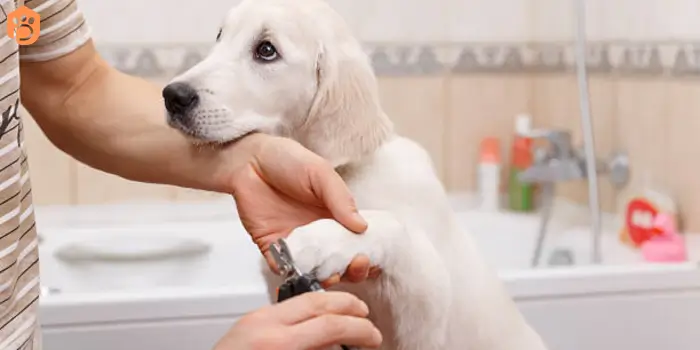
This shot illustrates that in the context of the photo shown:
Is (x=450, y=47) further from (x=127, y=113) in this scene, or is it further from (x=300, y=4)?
(x=127, y=113)

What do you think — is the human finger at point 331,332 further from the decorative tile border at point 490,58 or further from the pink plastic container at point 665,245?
the decorative tile border at point 490,58

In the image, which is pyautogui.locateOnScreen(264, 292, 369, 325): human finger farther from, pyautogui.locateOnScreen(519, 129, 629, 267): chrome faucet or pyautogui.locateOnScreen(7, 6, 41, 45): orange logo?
pyautogui.locateOnScreen(519, 129, 629, 267): chrome faucet

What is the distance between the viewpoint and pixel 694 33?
1.80m

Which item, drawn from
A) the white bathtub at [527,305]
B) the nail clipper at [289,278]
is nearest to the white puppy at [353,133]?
the nail clipper at [289,278]

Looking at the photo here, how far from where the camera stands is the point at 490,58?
248cm

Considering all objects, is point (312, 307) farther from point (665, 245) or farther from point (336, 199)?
point (665, 245)

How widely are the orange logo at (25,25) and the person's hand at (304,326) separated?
34 cm

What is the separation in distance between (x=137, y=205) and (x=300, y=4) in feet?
4.51

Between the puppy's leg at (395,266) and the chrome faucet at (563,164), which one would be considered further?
the chrome faucet at (563,164)

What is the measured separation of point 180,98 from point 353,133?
0.72ft

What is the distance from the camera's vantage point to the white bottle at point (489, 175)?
8.04 feet

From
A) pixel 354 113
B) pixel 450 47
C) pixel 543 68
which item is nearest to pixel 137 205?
pixel 450 47

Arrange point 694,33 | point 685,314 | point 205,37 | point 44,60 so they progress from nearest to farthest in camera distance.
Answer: point 44,60 < point 685,314 < point 694,33 < point 205,37

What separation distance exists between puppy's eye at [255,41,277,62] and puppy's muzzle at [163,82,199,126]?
12cm
